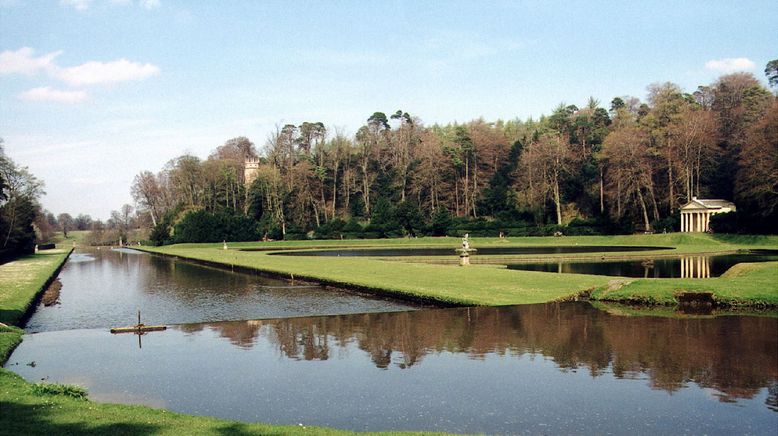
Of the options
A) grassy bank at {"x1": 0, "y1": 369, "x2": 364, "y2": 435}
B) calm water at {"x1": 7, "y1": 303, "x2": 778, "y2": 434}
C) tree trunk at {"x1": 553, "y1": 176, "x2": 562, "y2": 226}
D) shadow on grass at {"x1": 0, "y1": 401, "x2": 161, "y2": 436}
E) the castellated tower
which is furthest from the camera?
the castellated tower

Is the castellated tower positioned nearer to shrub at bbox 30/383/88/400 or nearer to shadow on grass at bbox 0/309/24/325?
shadow on grass at bbox 0/309/24/325

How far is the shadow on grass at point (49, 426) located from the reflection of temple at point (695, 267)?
26207 mm

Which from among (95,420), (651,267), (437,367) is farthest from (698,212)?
(95,420)

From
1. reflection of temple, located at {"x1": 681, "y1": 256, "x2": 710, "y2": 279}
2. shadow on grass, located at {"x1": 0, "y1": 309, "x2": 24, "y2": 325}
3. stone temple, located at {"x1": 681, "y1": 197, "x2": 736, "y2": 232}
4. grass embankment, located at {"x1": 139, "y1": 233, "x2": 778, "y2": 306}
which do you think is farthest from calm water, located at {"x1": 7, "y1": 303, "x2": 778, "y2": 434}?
stone temple, located at {"x1": 681, "y1": 197, "x2": 736, "y2": 232}

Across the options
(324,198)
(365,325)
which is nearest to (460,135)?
(324,198)

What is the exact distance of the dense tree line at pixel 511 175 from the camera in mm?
65062

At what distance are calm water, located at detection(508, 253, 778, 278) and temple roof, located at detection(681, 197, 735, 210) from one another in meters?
22.7

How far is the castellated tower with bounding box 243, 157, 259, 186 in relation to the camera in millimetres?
92938

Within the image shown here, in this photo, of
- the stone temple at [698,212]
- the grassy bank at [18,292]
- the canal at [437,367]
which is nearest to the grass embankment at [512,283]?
the canal at [437,367]

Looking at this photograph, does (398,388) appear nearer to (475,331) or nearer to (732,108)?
(475,331)

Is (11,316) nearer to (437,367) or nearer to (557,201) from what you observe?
(437,367)

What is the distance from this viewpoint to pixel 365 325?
1816cm

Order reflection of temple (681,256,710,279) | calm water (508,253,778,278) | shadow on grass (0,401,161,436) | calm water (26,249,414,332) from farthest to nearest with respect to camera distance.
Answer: calm water (508,253,778,278) → reflection of temple (681,256,710,279) → calm water (26,249,414,332) → shadow on grass (0,401,161,436)

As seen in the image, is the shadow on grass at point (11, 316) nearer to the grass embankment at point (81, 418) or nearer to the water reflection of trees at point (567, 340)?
the water reflection of trees at point (567, 340)
